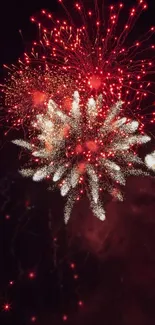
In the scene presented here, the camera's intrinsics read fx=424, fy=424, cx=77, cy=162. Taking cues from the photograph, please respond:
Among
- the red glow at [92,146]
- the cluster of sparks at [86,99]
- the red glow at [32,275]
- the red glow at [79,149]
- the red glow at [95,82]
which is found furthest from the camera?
the red glow at [79,149]

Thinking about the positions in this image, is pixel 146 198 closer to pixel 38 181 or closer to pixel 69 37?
pixel 38 181

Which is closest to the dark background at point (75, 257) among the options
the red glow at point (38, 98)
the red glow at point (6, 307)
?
the red glow at point (6, 307)

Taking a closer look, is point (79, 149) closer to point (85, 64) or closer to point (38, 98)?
point (38, 98)

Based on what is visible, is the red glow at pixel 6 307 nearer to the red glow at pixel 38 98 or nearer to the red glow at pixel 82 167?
the red glow at pixel 82 167

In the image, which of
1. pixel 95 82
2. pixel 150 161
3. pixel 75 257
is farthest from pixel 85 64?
pixel 75 257

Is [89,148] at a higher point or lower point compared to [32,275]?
higher

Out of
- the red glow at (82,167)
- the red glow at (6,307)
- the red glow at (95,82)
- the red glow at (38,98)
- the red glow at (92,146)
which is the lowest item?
the red glow at (6,307)

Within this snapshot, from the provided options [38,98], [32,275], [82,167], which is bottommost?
[32,275]

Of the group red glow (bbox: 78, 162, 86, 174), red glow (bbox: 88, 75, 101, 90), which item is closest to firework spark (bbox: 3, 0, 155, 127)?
red glow (bbox: 88, 75, 101, 90)
